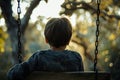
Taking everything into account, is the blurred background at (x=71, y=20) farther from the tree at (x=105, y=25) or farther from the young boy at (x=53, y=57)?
the young boy at (x=53, y=57)

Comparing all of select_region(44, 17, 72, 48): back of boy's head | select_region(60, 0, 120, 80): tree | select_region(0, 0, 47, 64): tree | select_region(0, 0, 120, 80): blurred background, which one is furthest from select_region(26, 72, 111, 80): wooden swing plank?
select_region(0, 0, 47, 64): tree

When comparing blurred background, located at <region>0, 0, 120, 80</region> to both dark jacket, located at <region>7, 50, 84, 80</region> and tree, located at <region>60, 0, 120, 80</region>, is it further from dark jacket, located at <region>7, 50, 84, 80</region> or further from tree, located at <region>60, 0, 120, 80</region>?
dark jacket, located at <region>7, 50, 84, 80</region>

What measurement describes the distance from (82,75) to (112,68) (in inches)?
450

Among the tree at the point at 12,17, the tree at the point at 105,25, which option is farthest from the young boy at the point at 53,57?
the tree at the point at 12,17

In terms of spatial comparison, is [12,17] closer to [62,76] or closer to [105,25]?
[62,76]

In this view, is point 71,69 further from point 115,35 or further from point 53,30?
point 115,35

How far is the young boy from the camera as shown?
4.16m

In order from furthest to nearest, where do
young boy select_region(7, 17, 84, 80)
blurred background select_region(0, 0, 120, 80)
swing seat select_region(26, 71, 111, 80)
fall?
1. blurred background select_region(0, 0, 120, 80)
2. young boy select_region(7, 17, 84, 80)
3. swing seat select_region(26, 71, 111, 80)

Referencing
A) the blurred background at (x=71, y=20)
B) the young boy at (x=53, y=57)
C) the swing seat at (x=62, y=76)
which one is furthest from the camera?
the blurred background at (x=71, y=20)

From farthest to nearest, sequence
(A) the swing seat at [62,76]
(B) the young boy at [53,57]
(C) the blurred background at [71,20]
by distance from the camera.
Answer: (C) the blurred background at [71,20] < (B) the young boy at [53,57] < (A) the swing seat at [62,76]

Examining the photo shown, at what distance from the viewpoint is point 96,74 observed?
412 cm

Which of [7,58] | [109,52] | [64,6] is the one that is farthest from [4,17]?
[7,58]

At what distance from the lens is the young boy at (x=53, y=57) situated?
4.16m

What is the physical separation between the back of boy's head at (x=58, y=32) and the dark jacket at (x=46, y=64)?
0.32 ft
